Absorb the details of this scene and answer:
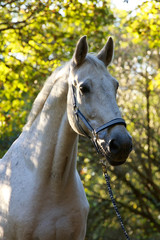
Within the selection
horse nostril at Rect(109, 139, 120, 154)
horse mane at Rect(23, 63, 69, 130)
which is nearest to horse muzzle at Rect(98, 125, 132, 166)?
horse nostril at Rect(109, 139, 120, 154)

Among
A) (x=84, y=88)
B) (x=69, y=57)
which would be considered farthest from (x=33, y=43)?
(x=84, y=88)

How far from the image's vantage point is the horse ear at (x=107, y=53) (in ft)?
10.6

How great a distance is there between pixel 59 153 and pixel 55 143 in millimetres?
102

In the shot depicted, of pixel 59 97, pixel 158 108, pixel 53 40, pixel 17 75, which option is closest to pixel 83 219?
pixel 59 97

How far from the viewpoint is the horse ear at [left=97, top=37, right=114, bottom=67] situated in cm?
323

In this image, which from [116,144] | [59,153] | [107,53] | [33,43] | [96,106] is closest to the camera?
[116,144]

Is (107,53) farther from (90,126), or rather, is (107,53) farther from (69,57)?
(69,57)

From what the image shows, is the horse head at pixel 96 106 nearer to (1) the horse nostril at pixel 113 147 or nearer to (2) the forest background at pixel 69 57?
(1) the horse nostril at pixel 113 147

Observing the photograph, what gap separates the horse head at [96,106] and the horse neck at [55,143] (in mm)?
147

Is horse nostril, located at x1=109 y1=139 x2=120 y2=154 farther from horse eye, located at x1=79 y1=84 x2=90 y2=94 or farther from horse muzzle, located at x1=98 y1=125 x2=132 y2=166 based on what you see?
horse eye, located at x1=79 y1=84 x2=90 y2=94

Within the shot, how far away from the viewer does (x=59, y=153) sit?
9.91 feet

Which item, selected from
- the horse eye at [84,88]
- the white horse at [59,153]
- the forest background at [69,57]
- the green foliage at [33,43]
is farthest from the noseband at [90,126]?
the green foliage at [33,43]

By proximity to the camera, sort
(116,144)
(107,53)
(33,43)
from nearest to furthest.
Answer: (116,144) < (107,53) < (33,43)

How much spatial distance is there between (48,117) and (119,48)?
10315 millimetres
